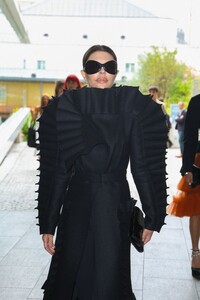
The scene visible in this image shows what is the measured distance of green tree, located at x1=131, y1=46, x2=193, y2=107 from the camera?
45312 millimetres

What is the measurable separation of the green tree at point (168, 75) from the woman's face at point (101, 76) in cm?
4185

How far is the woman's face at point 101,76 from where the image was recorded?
110 inches

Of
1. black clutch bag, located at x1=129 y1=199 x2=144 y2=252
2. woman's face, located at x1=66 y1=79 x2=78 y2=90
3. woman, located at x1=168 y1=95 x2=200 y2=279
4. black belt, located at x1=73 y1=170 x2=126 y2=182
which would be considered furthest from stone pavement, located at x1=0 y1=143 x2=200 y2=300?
woman's face, located at x1=66 y1=79 x2=78 y2=90

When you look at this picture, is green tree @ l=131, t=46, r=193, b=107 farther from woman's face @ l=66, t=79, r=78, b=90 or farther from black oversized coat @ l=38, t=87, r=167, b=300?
black oversized coat @ l=38, t=87, r=167, b=300

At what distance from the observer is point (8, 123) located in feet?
59.6

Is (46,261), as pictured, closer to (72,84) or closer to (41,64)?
(72,84)

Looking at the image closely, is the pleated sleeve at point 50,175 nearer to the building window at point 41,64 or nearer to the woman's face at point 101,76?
the woman's face at point 101,76

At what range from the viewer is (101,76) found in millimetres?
2781

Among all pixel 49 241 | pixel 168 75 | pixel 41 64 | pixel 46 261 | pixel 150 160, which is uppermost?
pixel 41 64

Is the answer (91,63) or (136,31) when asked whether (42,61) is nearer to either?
(136,31)

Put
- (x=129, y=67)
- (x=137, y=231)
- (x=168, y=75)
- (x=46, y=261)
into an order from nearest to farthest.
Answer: (x=137, y=231) → (x=46, y=261) → (x=168, y=75) → (x=129, y=67)

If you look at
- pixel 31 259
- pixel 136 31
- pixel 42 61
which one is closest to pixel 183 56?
pixel 42 61

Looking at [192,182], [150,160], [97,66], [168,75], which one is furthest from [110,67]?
[168,75]

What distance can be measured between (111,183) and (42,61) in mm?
75816
